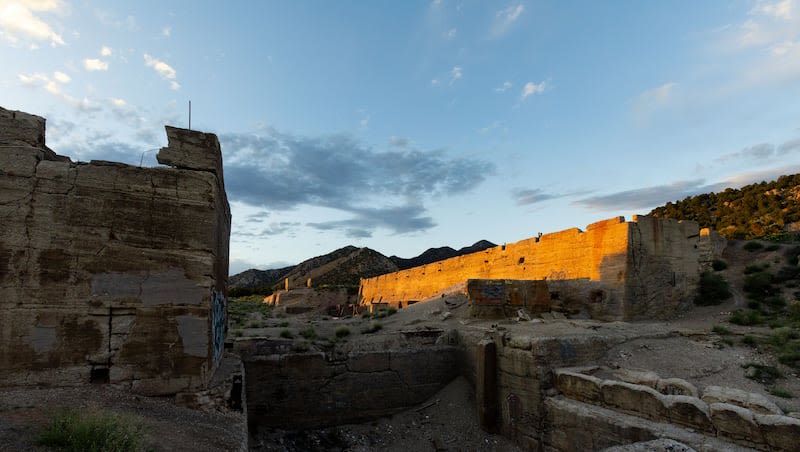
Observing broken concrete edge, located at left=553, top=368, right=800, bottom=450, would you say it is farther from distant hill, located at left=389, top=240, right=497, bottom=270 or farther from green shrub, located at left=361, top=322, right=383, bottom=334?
distant hill, located at left=389, top=240, right=497, bottom=270

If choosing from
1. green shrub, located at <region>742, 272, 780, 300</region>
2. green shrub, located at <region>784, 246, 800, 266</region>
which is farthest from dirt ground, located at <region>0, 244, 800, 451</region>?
green shrub, located at <region>784, 246, 800, 266</region>

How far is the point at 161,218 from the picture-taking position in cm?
527

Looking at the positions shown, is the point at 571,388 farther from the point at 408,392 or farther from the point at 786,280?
the point at 786,280

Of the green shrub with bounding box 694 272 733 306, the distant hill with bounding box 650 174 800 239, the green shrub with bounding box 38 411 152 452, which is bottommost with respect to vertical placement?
the green shrub with bounding box 38 411 152 452

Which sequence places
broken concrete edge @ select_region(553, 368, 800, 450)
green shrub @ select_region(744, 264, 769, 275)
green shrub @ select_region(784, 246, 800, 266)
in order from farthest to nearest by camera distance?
green shrub @ select_region(784, 246, 800, 266), green shrub @ select_region(744, 264, 769, 275), broken concrete edge @ select_region(553, 368, 800, 450)

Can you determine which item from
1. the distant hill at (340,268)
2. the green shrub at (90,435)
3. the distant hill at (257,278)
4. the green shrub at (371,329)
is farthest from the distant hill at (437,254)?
the green shrub at (90,435)

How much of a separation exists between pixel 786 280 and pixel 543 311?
809 cm

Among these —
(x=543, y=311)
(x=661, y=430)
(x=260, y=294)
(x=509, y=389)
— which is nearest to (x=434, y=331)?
(x=509, y=389)

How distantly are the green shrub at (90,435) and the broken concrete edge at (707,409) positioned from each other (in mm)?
5571

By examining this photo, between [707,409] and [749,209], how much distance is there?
35.3 metres

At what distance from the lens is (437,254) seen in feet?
176

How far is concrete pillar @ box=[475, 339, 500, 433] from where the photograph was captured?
775 cm

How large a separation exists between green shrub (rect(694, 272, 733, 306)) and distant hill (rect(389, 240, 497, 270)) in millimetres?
35764

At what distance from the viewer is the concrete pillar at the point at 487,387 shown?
305 inches
